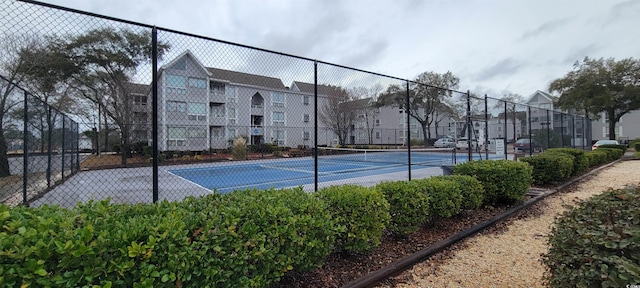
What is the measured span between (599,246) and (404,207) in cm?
188

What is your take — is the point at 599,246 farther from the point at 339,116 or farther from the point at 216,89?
the point at 339,116

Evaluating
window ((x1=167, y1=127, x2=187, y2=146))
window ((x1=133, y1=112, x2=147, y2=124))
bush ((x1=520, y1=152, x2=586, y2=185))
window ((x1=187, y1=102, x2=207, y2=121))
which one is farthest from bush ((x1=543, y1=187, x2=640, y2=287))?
bush ((x1=520, y1=152, x2=586, y2=185))

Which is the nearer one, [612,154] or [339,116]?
[339,116]

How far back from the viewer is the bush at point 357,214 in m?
2.82

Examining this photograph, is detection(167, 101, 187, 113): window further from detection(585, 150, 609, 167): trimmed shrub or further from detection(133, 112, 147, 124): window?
detection(585, 150, 609, 167): trimmed shrub

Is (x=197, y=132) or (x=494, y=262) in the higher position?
(x=197, y=132)

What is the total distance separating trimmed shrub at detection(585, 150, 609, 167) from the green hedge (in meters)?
12.8

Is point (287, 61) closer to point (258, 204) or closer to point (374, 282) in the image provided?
point (258, 204)

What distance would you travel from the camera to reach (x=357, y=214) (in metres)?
2.85

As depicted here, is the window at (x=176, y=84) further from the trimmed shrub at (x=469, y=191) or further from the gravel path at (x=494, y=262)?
the trimmed shrub at (x=469, y=191)

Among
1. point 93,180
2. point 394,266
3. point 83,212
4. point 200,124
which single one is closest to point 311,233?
point 394,266

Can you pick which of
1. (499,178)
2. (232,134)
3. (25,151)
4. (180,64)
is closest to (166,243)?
(180,64)

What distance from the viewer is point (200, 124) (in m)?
5.10

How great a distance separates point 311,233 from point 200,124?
11.7 ft
